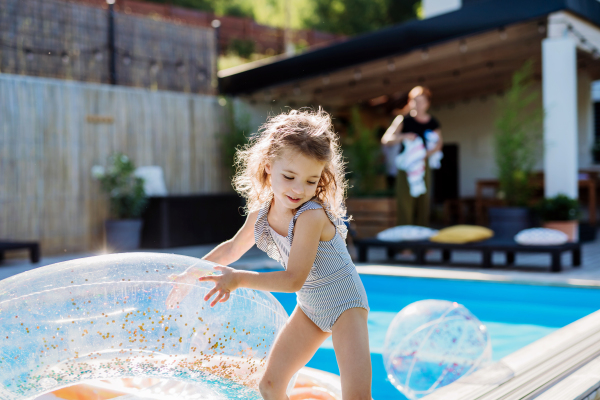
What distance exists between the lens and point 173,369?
5.94 feet

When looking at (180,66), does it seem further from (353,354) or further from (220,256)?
(353,354)

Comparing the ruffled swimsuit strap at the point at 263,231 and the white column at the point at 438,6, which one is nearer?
the ruffled swimsuit strap at the point at 263,231

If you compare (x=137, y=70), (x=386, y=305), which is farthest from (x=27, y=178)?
(x=386, y=305)

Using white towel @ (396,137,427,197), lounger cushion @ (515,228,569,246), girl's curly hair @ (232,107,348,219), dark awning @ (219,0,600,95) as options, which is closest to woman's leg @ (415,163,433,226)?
white towel @ (396,137,427,197)

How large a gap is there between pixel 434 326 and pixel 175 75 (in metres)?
8.23

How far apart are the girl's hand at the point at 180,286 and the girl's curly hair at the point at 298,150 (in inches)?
13.2

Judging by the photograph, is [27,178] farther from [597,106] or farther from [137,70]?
[597,106]

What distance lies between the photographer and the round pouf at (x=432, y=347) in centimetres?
232

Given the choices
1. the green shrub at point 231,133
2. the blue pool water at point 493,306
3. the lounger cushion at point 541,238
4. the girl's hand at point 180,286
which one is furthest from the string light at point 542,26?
the girl's hand at point 180,286

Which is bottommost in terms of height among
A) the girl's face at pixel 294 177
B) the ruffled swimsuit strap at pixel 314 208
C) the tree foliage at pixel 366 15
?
→ the ruffled swimsuit strap at pixel 314 208

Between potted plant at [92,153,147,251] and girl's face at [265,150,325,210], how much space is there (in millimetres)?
6335

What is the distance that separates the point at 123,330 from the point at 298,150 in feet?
2.51

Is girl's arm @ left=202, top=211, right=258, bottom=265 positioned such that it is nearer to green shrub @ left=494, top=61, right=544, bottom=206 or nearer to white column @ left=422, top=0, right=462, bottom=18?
green shrub @ left=494, top=61, right=544, bottom=206

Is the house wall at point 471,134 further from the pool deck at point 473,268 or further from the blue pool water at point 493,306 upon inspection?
the blue pool water at point 493,306
